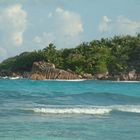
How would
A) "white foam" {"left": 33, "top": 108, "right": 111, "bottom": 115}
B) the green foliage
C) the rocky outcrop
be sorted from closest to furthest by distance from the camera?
1. "white foam" {"left": 33, "top": 108, "right": 111, "bottom": 115}
2. the rocky outcrop
3. the green foliage

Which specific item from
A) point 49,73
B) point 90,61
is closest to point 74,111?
point 49,73

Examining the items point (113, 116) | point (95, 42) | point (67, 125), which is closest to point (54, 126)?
point (67, 125)

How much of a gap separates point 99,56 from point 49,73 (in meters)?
14.7

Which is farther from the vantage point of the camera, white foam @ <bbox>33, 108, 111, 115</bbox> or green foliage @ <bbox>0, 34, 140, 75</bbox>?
green foliage @ <bbox>0, 34, 140, 75</bbox>

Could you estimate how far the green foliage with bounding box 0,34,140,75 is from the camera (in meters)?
128

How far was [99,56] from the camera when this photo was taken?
424 ft

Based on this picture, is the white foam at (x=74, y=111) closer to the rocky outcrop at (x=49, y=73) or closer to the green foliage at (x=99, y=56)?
the rocky outcrop at (x=49, y=73)

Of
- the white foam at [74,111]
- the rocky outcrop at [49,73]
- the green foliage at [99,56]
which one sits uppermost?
the green foliage at [99,56]

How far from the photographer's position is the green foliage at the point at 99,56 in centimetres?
12775

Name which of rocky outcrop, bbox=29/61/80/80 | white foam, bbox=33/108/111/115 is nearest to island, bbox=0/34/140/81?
rocky outcrop, bbox=29/61/80/80

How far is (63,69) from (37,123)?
108 meters

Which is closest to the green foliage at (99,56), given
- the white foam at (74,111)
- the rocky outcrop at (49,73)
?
the rocky outcrop at (49,73)

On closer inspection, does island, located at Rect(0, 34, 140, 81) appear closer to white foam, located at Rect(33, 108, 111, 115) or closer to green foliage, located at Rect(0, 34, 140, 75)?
green foliage, located at Rect(0, 34, 140, 75)

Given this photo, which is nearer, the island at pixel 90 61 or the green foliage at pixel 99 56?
the island at pixel 90 61
